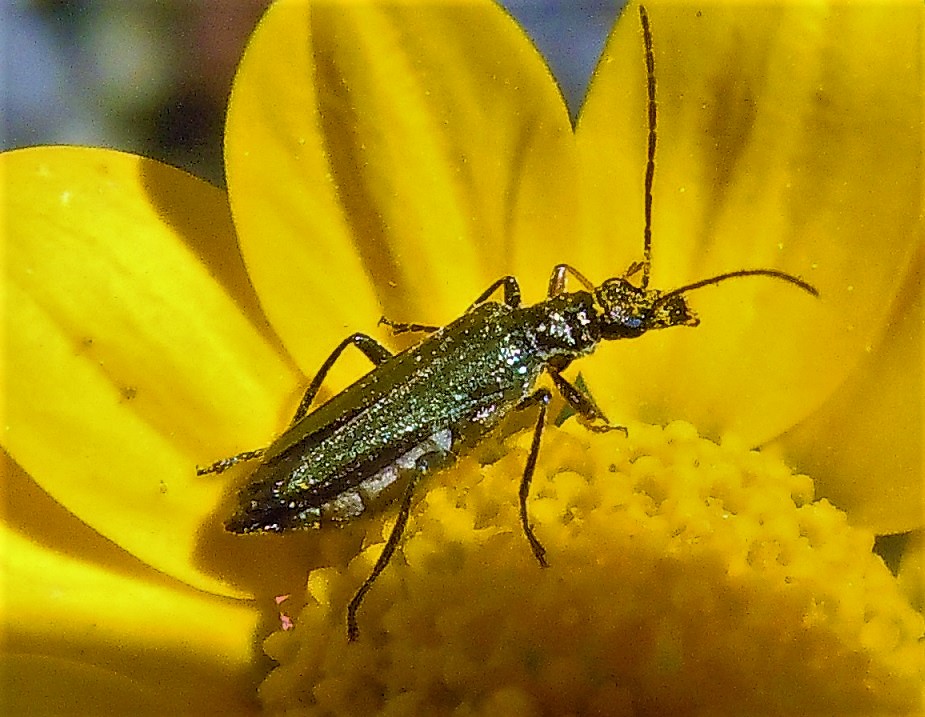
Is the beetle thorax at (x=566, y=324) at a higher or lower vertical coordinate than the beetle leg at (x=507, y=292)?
lower

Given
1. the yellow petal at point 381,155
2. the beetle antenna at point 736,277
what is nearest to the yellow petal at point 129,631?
the yellow petal at point 381,155

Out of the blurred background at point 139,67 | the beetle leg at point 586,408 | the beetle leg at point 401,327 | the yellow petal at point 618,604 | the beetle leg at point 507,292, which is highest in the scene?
the blurred background at point 139,67

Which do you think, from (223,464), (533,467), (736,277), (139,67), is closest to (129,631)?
(223,464)

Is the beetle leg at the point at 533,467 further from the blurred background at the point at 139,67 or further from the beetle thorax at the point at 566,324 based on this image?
the blurred background at the point at 139,67

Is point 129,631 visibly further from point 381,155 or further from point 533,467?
point 381,155

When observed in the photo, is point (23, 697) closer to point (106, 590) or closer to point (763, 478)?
point (106, 590)

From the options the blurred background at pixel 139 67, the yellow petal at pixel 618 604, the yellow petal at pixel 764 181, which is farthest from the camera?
the blurred background at pixel 139 67
